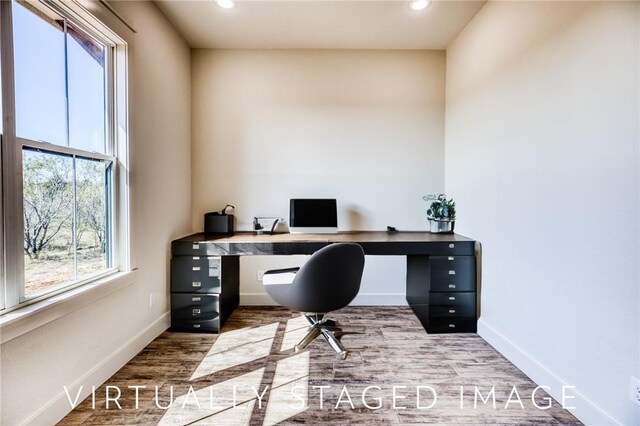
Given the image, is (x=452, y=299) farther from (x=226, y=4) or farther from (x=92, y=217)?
(x=226, y=4)

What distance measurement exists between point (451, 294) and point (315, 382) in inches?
55.3

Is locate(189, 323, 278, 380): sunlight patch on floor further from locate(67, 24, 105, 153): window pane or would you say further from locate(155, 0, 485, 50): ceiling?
locate(155, 0, 485, 50): ceiling

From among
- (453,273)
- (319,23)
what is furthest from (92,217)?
(453,273)

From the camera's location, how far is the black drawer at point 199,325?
248 cm

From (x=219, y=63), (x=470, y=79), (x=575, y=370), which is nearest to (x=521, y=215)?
(x=575, y=370)

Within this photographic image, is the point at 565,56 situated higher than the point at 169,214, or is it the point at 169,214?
the point at 565,56

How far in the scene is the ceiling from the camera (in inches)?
94.1

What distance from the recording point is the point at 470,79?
2.64 meters

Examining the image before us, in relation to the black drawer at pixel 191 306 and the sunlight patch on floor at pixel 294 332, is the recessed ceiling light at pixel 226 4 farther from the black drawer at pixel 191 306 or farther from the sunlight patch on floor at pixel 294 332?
the sunlight patch on floor at pixel 294 332

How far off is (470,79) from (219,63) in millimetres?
2555

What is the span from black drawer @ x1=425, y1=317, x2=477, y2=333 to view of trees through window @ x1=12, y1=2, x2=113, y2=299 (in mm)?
2592

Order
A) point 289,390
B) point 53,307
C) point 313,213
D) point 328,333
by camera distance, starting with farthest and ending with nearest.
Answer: point 313,213 < point 328,333 < point 289,390 < point 53,307

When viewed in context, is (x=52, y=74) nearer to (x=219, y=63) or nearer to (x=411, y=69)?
(x=219, y=63)

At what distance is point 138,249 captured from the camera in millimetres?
2176
